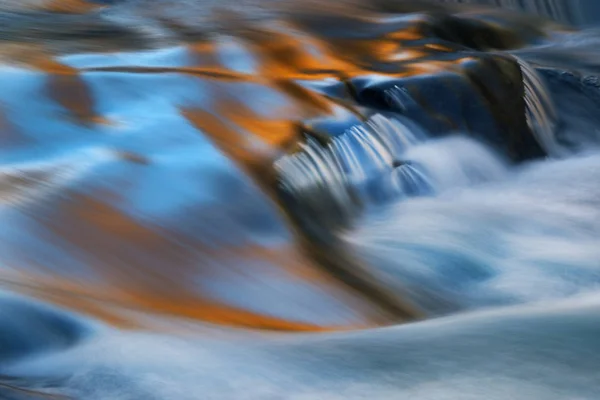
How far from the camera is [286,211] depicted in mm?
2740

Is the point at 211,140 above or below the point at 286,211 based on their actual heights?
above

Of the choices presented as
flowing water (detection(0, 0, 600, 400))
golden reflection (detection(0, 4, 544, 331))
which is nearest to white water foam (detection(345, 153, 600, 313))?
flowing water (detection(0, 0, 600, 400))

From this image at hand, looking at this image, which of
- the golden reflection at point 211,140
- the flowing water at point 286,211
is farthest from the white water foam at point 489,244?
the golden reflection at point 211,140

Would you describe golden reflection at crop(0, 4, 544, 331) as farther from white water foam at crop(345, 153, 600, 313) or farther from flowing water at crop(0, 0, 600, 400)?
white water foam at crop(345, 153, 600, 313)

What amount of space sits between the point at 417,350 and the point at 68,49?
91.8 inches

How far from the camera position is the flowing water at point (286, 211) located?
172 cm

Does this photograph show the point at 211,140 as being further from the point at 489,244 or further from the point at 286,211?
the point at 489,244

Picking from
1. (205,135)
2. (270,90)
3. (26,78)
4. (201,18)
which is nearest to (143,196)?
(205,135)

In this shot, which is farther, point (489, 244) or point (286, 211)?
point (489, 244)

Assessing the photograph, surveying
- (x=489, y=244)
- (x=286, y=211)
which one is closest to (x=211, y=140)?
(x=286, y=211)

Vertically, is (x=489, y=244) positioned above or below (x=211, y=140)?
below

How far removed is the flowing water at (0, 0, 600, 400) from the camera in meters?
1.72

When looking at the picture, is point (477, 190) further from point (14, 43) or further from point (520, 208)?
point (14, 43)

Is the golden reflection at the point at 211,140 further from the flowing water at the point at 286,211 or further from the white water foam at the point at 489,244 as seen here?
the white water foam at the point at 489,244
